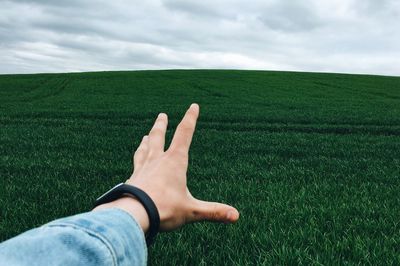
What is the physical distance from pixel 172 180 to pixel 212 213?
0.92 ft

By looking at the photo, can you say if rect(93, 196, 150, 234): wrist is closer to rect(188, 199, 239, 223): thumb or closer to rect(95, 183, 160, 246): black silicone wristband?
rect(95, 183, 160, 246): black silicone wristband

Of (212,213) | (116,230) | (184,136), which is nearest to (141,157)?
(184,136)

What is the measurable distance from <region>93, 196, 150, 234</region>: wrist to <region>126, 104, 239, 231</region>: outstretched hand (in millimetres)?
91

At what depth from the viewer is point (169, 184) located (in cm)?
157

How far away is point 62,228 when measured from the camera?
995mm

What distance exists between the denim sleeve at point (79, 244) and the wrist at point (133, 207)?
13 cm

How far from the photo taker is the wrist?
135cm

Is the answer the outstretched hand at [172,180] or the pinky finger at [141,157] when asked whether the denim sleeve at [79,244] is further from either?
the pinky finger at [141,157]

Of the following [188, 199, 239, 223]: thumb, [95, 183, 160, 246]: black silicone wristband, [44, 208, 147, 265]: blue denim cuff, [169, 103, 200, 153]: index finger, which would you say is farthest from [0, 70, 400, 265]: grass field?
[44, 208, 147, 265]: blue denim cuff

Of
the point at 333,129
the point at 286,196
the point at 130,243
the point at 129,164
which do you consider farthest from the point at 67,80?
the point at 130,243

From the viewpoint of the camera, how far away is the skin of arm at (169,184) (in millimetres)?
1496

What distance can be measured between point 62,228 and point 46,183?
6054 millimetres

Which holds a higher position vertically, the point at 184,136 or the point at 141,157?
the point at 184,136

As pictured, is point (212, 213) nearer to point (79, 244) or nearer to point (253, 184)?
point (79, 244)
